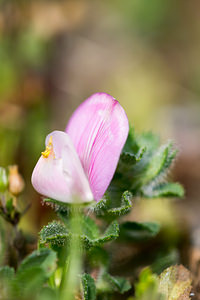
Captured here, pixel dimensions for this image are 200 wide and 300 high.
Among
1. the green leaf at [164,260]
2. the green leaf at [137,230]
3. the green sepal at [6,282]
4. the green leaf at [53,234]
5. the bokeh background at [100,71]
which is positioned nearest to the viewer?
the green sepal at [6,282]

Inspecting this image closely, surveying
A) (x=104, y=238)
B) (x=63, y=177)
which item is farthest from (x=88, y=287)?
(x=63, y=177)

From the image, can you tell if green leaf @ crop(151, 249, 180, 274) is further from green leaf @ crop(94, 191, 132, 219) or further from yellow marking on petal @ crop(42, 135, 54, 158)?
yellow marking on petal @ crop(42, 135, 54, 158)

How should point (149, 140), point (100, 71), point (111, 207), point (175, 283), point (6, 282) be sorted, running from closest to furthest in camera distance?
point (6, 282)
point (175, 283)
point (111, 207)
point (149, 140)
point (100, 71)

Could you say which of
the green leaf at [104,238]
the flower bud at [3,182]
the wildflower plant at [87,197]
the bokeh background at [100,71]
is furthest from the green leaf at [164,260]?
the flower bud at [3,182]

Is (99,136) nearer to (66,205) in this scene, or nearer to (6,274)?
(66,205)

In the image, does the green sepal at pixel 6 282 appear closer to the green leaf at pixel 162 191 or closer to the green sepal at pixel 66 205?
the green sepal at pixel 66 205
